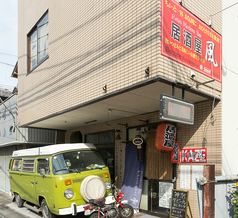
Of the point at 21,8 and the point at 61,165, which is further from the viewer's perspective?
the point at 21,8

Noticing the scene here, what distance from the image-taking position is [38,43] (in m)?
12.3

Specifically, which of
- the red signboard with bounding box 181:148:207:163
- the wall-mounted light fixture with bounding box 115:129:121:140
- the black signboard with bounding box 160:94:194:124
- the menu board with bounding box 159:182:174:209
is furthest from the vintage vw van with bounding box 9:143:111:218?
the black signboard with bounding box 160:94:194:124

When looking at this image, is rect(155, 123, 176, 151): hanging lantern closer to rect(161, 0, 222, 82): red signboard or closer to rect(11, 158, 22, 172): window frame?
rect(161, 0, 222, 82): red signboard

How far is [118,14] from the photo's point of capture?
6781mm

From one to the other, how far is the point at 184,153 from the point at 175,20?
3891 millimetres

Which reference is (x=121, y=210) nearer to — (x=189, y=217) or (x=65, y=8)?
(x=189, y=217)

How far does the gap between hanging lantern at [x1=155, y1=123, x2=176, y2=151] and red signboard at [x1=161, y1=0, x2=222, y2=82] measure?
1.86 m

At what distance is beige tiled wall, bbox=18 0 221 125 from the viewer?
230 inches

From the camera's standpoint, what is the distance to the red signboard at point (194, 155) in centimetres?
685

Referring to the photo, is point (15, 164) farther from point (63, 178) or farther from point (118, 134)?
point (118, 134)

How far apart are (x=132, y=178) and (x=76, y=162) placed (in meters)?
2.34

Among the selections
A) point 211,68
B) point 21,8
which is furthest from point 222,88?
point 21,8

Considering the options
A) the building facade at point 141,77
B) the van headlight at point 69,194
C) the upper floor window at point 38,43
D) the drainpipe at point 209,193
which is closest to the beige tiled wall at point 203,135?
the building facade at point 141,77

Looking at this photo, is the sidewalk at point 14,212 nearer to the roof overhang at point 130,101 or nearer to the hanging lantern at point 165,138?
the hanging lantern at point 165,138
